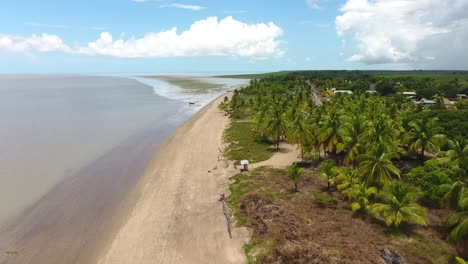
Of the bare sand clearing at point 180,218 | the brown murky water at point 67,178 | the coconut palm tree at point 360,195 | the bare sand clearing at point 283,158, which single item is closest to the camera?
the bare sand clearing at point 180,218

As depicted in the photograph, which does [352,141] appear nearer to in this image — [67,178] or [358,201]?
[358,201]

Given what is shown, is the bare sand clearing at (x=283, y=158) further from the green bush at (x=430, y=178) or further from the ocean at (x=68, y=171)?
the ocean at (x=68, y=171)

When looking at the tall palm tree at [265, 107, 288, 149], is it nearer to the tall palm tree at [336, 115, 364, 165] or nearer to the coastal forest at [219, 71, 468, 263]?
the coastal forest at [219, 71, 468, 263]

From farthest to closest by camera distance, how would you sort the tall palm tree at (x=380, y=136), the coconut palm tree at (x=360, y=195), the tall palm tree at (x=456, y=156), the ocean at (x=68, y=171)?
the tall palm tree at (x=380, y=136) → the tall palm tree at (x=456, y=156) → the ocean at (x=68, y=171) → the coconut palm tree at (x=360, y=195)

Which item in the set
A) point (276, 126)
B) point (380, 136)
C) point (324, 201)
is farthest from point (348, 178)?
point (276, 126)

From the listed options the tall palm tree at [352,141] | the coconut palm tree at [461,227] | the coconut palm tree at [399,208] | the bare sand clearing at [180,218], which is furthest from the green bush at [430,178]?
the bare sand clearing at [180,218]
